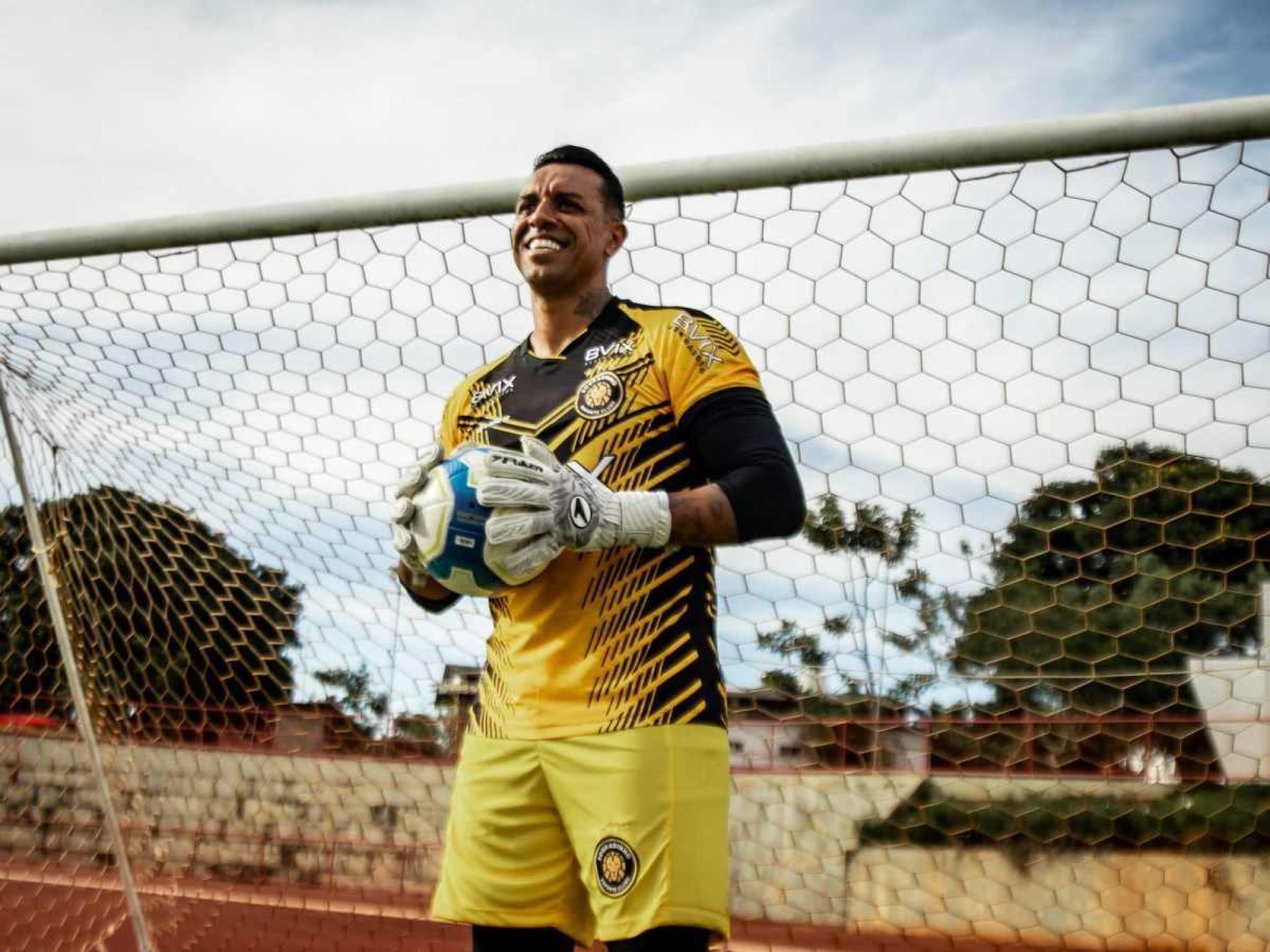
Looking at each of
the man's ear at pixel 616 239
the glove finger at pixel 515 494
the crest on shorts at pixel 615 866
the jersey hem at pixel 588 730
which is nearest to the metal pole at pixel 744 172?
the man's ear at pixel 616 239

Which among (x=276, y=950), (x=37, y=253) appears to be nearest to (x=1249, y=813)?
(x=276, y=950)

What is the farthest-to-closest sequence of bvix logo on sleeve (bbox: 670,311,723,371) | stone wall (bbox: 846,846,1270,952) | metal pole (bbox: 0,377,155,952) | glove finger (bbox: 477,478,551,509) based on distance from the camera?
stone wall (bbox: 846,846,1270,952) < metal pole (bbox: 0,377,155,952) < bvix logo on sleeve (bbox: 670,311,723,371) < glove finger (bbox: 477,478,551,509)

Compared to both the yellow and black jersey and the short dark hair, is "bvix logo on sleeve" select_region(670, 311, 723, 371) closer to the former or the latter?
the yellow and black jersey

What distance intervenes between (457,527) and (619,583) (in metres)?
0.30

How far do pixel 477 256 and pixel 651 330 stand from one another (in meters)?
1.08

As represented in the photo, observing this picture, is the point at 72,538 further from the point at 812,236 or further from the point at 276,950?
the point at 276,950

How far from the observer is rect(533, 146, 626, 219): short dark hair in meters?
2.10

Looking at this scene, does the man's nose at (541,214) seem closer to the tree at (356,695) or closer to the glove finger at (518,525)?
the glove finger at (518,525)

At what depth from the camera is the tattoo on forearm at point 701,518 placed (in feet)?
5.40

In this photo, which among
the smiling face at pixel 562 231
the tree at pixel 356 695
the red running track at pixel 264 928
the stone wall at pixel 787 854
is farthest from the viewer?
the stone wall at pixel 787 854

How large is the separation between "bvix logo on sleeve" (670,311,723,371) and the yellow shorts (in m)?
0.61

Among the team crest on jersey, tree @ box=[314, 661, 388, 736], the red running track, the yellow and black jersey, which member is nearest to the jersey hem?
the yellow and black jersey

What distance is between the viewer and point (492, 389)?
6.88 ft

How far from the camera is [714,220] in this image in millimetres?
2670
